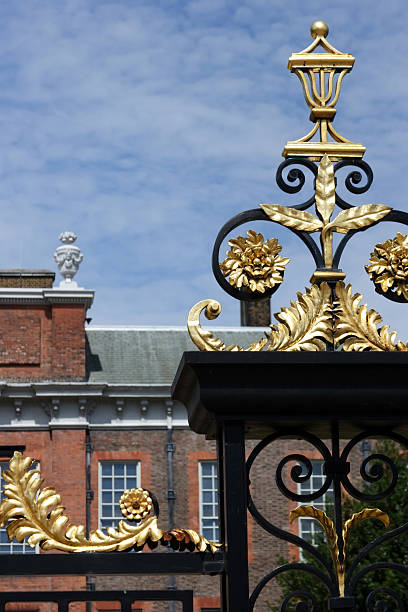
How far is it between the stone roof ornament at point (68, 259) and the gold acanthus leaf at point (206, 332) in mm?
22229

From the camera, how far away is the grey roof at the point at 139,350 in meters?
25.9

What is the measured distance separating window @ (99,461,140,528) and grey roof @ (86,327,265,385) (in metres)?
1.99

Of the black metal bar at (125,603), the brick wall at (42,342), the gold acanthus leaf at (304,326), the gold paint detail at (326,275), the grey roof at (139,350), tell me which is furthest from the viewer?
the grey roof at (139,350)

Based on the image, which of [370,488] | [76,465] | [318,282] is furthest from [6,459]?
[318,282]

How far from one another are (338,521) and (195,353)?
2.47ft

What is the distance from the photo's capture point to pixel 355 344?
144 inches

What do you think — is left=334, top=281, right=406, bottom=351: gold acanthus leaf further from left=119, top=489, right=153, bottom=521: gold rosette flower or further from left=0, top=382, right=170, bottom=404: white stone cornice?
left=0, top=382, right=170, bottom=404: white stone cornice

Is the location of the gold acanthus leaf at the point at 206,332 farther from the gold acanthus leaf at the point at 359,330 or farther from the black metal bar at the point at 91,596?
the black metal bar at the point at 91,596

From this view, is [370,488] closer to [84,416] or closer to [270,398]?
[84,416]

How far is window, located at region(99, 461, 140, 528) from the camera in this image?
24906 mm

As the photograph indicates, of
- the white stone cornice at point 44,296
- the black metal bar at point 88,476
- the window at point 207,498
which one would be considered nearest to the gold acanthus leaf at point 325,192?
the black metal bar at point 88,476

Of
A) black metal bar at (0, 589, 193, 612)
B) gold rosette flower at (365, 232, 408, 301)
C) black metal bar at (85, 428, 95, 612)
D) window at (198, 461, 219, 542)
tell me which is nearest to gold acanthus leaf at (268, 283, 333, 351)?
gold rosette flower at (365, 232, 408, 301)

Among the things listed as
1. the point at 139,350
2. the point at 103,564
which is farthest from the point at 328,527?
the point at 139,350

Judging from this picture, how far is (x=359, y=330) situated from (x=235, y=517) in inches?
29.9
